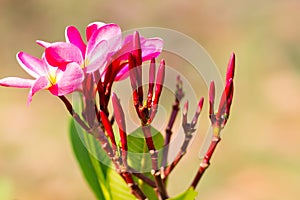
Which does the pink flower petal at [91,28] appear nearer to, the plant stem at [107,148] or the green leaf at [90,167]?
the plant stem at [107,148]

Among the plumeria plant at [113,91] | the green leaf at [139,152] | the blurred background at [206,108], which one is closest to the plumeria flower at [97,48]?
the plumeria plant at [113,91]

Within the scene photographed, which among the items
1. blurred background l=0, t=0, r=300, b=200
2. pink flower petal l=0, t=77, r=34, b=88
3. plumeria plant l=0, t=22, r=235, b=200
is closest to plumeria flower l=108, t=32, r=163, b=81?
plumeria plant l=0, t=22, r=235, b=200

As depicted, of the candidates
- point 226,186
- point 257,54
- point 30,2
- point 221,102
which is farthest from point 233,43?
point 221,102

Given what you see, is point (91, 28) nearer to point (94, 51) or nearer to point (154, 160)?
point (94, 51)

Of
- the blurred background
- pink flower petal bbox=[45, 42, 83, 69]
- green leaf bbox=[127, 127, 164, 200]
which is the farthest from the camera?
the blurred background

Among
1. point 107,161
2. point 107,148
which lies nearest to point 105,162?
point 107,161

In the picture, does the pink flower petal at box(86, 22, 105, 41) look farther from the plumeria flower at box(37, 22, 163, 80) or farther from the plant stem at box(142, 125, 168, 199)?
the plant stem at box(142, 125, 168, 199)
